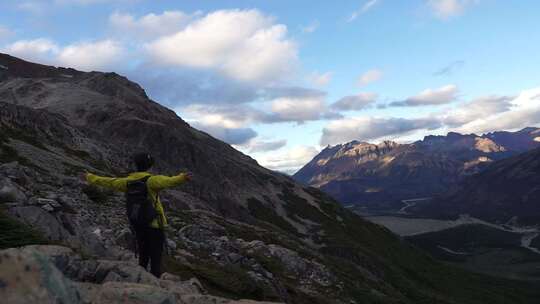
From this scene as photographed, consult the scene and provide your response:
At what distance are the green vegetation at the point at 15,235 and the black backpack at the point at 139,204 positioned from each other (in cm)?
275

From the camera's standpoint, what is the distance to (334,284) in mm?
46375

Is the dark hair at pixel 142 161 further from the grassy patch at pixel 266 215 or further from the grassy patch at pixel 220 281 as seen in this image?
the grassy patch at pixel 266 215

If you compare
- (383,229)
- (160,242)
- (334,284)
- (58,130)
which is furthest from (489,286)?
(160,242)

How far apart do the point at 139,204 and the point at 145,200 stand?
0.19 meters

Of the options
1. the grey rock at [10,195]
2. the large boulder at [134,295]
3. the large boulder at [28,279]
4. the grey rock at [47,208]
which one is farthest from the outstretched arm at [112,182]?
the grey rock at [10,195]

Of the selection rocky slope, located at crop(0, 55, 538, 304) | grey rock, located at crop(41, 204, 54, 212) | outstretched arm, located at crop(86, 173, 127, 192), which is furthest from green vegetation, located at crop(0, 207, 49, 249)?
grey rock, located at crop(41, 204, 54, 212)

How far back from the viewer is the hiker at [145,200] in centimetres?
1332

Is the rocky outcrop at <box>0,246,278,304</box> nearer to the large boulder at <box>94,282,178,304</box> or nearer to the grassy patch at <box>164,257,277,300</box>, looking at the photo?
the large boulder at <box>94,282,178,304</box>

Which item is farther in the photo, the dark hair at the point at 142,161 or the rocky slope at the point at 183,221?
the rocky slope at the point at 183,221

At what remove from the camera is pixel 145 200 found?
43.8 feet

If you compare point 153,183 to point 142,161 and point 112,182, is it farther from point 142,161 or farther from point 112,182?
point 112,182

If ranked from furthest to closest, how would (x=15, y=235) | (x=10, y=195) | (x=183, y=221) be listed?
1. (x=183, y=221)
2. (x=10, y=195)
3. (x=15, y=235)

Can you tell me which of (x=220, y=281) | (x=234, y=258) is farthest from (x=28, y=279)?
(x=234, y=258)

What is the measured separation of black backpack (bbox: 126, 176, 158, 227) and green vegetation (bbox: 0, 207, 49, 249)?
2752mm
